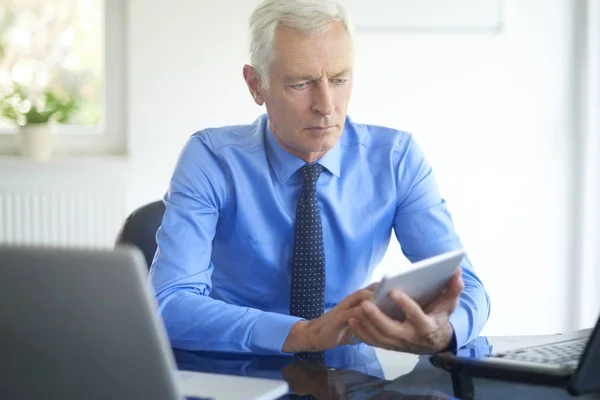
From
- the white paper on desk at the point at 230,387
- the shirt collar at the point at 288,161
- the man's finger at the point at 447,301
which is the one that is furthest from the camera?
the shirt collar at the point at 288,161

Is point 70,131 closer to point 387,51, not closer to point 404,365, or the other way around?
point 387,51

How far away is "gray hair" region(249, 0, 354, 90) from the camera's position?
1.75 meters

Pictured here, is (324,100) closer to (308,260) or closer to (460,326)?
(308,260)

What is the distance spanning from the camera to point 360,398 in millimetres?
1136

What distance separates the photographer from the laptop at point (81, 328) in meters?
0.73

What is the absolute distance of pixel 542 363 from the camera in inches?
47.1

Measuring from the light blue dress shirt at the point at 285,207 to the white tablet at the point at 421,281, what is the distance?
0.45 m

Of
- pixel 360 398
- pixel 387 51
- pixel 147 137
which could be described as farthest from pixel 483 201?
pixel 360 398

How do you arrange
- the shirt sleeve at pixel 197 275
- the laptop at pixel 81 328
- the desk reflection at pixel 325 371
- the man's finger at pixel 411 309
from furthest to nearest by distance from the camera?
the shirt sleeve at pixel 197 275, the man's finger at pixel 411 309, the desk reflection at pixel 325 371, the laptop at pixel 81 328

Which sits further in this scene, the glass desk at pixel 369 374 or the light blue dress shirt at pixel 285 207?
the light blue dress shirt at pixel 285 207

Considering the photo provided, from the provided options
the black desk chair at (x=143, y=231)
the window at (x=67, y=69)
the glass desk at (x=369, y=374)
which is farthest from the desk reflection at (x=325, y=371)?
the window at (x=67, y=69)

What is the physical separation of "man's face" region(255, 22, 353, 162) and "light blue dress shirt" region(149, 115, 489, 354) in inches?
Result: 3.7

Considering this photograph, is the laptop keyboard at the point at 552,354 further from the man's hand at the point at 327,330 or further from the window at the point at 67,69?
the window at the point at 67,69

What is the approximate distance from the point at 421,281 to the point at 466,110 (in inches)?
95.9
